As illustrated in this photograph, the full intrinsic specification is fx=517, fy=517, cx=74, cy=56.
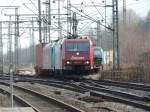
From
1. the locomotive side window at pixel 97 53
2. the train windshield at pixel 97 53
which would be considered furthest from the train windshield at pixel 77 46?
the locomotive side window at pixel 97 53

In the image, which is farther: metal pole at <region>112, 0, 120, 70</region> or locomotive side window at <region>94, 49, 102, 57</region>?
locomotive side window at <region>94, 49, 102, 57</region>

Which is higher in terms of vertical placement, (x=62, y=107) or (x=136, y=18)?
(x=136, y=18)

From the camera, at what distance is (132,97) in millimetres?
21266

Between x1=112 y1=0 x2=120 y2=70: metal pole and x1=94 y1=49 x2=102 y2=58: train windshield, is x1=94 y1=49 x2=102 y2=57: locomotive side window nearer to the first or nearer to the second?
x1=94 y1=49 x2=102 y2=58: train windshield

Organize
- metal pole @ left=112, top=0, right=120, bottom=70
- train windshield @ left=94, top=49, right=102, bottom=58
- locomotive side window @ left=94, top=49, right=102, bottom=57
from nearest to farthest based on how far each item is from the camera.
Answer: metal pole @ left=112, top=0, right=120, bottom=70, train windshield @ left=94, top=49, right=102, bottom=58, locomotive side window @ left=94, top=49, right=102, bottom=57

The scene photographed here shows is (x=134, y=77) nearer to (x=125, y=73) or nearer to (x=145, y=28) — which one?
(x=125, y=73)

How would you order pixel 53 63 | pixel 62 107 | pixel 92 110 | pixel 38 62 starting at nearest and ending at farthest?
pixel 92 110, pixel 62 107, pixel 53 63, pixel 38 62

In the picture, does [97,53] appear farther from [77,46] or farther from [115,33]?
[77,46]

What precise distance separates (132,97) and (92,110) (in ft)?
15.1

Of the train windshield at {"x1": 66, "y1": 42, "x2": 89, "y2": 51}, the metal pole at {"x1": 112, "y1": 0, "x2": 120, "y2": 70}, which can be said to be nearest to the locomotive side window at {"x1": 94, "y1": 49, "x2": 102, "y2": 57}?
the metal pole at {"x1": 112, "y1": 0, "x2": 120, "y2": 70}

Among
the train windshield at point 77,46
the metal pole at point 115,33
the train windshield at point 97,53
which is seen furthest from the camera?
the train windshield at point 97,53

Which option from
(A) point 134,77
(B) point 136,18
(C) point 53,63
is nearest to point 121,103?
(A) point 134,77

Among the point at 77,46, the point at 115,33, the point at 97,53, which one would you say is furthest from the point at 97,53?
the point at 77,46

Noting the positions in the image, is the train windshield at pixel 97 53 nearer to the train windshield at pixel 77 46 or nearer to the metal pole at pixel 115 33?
the metal pole at pixel 115 33
